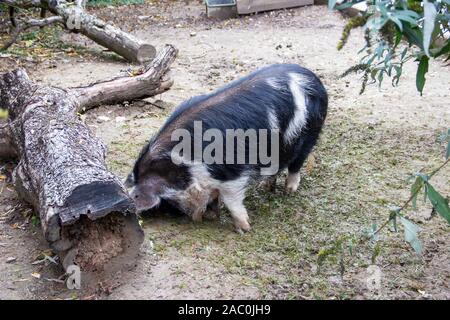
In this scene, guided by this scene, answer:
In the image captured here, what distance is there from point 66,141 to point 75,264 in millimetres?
941

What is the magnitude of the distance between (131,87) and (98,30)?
7.49 ft

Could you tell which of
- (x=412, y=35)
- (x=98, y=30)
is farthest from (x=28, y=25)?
(x=412, y=35)

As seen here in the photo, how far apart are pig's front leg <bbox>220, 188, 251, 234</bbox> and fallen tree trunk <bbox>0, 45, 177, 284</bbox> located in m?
0.84

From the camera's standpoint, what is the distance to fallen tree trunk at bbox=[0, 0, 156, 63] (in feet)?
25.2

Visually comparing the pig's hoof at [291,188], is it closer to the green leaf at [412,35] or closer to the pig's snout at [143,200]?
the pig's snout at [143,200]

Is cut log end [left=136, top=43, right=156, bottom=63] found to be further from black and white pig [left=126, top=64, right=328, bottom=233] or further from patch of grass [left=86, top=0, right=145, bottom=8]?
patch of grass [left=86, top=0, right=145, bottom=8]

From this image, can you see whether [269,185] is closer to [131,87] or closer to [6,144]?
[131,87]

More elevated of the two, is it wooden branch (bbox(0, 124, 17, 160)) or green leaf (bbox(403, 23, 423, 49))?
green leaf (bbox(403, 23, 423, 49))

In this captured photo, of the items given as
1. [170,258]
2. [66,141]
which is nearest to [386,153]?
[170,258]

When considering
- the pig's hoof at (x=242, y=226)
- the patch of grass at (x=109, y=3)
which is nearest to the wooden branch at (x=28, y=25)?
the patch of grass at (x=109, y=3)

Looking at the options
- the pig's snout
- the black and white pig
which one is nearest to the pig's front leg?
the black and white pig

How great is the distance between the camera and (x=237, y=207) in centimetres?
407

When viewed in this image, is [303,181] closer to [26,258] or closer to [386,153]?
[386,153]

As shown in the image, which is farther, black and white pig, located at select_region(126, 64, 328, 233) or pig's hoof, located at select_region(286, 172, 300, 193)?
pig's hoof, located at select_region(286, 172, 300, 193)
